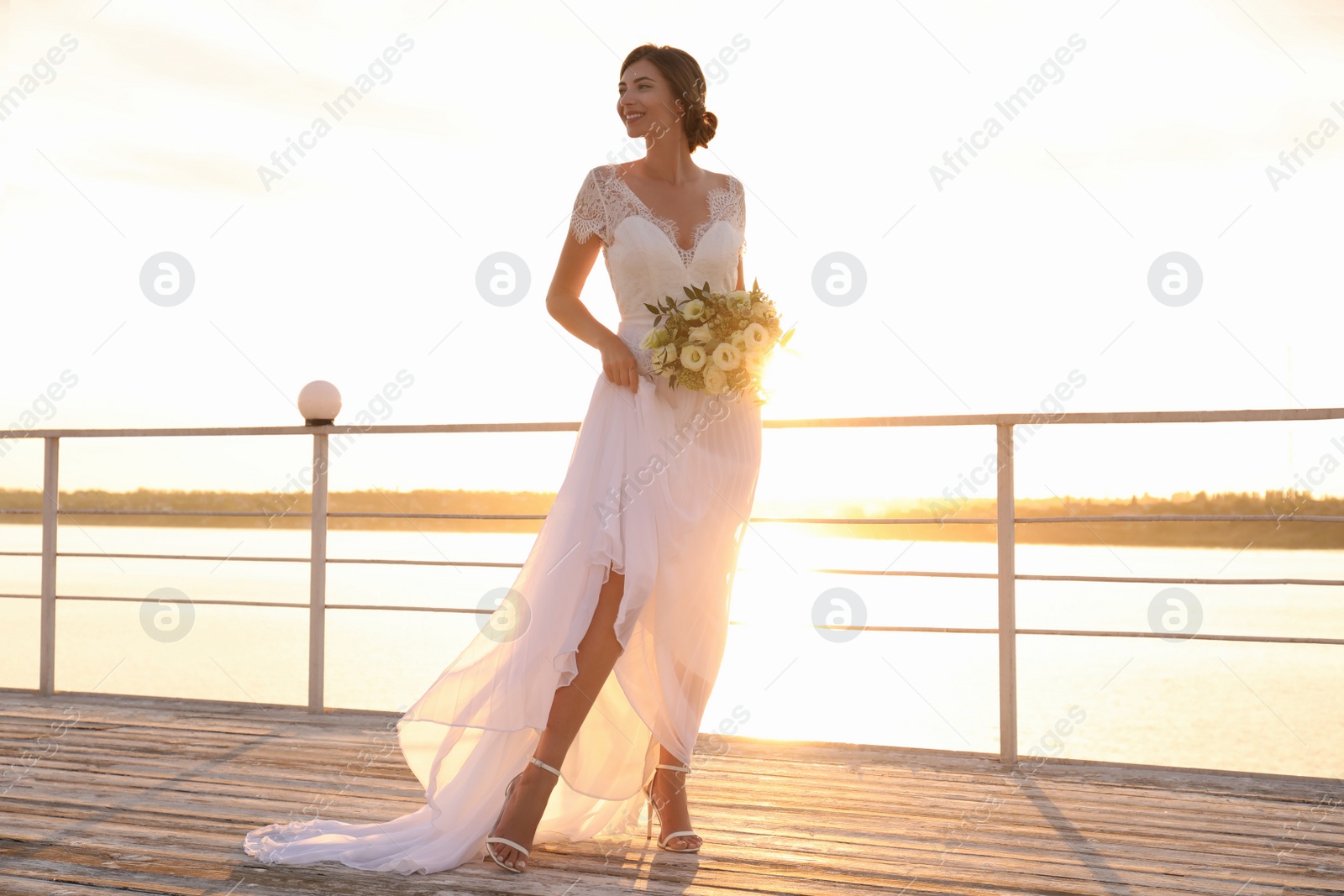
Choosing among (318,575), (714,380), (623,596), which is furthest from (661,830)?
(318,575)

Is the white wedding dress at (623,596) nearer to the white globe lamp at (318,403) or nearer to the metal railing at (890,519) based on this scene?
the metal railing at (890,519)

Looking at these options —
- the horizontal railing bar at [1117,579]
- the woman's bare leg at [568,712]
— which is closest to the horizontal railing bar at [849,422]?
the horizontal railing bar at [1117,579]

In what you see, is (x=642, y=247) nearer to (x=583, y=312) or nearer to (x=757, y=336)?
(x=583, y=312)

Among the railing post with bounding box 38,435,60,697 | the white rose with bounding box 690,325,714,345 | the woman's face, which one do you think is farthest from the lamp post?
the white rose with bounding box 690,325,714,345

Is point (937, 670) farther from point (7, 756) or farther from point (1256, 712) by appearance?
point (7, 756)

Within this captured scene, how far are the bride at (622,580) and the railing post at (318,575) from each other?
1583 mm

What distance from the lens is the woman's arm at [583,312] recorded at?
7.23 ft

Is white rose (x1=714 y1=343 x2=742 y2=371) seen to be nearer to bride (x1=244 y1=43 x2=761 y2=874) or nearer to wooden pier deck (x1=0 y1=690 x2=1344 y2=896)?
bride (x1=244 y1=43 x2=761 y2=874)

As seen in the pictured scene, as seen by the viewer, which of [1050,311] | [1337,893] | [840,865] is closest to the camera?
[1337,893]

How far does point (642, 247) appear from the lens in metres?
2.20

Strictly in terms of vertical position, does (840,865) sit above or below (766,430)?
below

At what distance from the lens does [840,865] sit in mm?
1964

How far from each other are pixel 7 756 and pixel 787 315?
8.60 feet

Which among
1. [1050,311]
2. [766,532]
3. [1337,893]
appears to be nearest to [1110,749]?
[1050,311]
